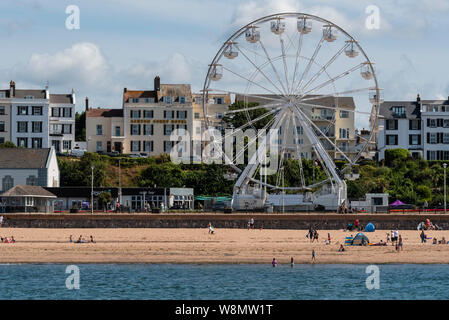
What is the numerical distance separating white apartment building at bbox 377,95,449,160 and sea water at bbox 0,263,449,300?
5243 cm

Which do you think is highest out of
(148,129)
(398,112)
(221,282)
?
(398,112)

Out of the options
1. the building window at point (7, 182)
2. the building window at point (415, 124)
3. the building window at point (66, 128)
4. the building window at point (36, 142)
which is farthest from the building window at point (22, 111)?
the building window at point (415, 124)

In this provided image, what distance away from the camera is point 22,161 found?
73.0 meters

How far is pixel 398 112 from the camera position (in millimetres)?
95812

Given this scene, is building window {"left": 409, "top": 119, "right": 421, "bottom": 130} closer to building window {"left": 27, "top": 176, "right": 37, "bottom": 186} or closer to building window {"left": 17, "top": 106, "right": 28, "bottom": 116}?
building window {"left": 17, "top": 106, "right": 28, "bottom": 116}

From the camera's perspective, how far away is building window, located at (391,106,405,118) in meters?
95.2

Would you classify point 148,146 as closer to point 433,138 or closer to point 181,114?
point 181,114

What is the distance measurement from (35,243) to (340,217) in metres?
20.3

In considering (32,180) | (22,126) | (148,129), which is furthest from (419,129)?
(32,180)

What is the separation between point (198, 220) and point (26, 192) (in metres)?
13.9

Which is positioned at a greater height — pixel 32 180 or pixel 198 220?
pixel 32 180

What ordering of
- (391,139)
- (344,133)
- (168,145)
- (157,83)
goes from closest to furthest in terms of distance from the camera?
(391,139) < (168,145) < (157,83) < (344,133)

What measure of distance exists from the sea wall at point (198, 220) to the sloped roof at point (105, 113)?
140 ft

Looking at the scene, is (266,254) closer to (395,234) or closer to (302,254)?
(302,254)
